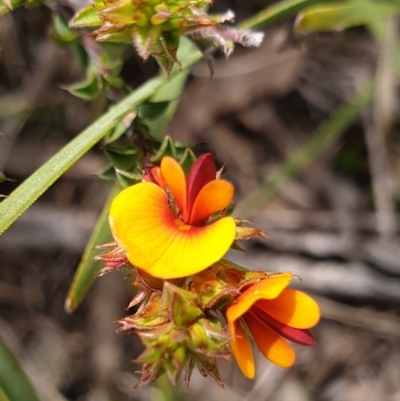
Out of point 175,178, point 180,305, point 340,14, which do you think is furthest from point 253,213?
point 180,305

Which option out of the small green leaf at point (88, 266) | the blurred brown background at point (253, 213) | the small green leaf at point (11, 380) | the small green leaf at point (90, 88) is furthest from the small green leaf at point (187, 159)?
the blurred brown background at point (253, 213)

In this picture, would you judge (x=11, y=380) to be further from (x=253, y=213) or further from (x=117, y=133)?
(x=253, y=213)

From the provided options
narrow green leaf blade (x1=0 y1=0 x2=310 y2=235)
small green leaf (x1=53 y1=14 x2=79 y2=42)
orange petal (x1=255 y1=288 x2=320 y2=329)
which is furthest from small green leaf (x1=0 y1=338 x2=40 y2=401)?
small green leaf (x1=53 y1=14 x2=79 y2=42)

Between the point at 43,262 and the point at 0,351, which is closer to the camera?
the point at 0,351

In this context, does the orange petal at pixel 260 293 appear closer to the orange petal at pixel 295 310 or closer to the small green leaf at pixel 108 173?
the orange petal at pixel 295 310

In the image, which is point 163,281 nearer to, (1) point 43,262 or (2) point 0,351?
(2) point 0,351

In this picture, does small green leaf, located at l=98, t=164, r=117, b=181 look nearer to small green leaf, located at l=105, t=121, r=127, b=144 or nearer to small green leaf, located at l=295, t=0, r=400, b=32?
small green leaf, located at l=105, t=121, r=127, b=144

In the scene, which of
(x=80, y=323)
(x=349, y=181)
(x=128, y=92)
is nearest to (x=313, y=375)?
(x=349, y=181)
